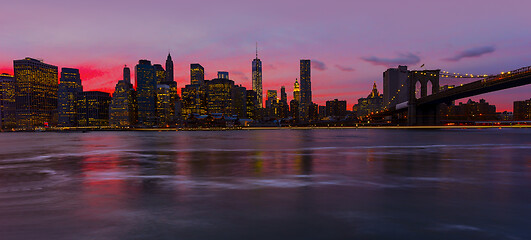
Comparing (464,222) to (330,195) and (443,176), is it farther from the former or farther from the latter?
(443,176)

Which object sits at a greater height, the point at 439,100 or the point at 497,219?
the point at 439,100

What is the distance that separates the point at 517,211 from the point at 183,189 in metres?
11.8

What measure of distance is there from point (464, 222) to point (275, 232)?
5.17m

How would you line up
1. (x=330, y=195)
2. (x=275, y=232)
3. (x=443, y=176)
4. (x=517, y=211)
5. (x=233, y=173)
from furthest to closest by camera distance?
(x=233, y=173) → (x=443, y=176) → (x=330, y=195) → (x=517, y=211) → (x=275, y=232)

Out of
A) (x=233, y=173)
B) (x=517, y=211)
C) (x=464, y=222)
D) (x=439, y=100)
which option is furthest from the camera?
(x=439, y=100)

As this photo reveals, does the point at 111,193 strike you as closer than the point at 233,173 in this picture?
Yes

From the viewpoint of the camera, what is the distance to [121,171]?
1906 cm

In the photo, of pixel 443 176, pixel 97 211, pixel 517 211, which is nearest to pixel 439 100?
pixel 443 176

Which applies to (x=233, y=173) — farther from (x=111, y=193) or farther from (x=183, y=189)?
(x=111, y=193)

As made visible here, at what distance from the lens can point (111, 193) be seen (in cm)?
1267

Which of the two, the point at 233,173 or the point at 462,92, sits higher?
the point at 462,92

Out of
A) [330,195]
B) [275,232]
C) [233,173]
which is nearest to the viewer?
[275,232]

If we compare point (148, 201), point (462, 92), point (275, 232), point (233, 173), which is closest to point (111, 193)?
point (148, 201)

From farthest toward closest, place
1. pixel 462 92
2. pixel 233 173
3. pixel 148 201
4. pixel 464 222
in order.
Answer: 1. pixel 462 92
2. pixel 233 173
3. pixel 148 201
4. pixel 464 222
